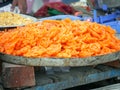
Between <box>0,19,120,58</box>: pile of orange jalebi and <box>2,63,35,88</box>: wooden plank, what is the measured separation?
0.58 ft

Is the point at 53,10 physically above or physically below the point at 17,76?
above

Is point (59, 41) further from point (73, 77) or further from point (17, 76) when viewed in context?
point (17, 76)

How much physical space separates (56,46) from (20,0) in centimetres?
449

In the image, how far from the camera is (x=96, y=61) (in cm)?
309

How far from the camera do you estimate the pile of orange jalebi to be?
3068 mm

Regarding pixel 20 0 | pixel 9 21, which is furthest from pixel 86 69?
pixel 20 0

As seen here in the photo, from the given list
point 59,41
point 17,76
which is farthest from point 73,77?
point 17,76

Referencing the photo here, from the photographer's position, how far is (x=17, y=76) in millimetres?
2895

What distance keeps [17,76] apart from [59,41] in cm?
57

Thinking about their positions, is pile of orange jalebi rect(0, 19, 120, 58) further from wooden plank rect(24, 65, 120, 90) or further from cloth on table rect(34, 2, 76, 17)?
cloth on table rect(34, 2, 76, 17)

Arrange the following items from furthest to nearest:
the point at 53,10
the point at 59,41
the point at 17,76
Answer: the point at 53,10, the point at 59,41, the point at 17,76

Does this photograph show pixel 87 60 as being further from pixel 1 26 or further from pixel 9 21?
pixel 9 21

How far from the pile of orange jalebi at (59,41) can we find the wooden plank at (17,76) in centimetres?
A: 18

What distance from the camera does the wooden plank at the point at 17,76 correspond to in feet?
9.45
